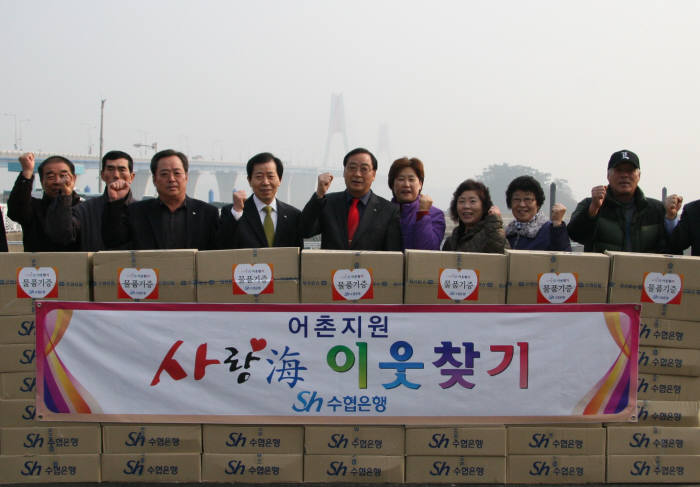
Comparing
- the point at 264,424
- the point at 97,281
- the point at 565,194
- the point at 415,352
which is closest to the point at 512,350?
the point at 415,352

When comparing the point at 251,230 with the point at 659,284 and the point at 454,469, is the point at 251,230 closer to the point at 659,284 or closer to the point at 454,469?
the point at 454,469

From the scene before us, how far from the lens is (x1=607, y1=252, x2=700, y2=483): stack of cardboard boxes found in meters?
3.42

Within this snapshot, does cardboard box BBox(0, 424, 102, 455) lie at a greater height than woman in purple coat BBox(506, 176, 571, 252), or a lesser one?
lesser

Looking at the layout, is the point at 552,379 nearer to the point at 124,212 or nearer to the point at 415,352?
the point at 415,352

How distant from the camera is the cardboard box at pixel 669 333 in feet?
11.3

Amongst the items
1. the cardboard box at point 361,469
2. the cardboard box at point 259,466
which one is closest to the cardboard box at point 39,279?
the cardboard box at point 259,466

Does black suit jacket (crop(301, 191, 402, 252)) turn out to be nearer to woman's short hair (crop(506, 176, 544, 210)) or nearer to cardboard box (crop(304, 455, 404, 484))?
woman's short hair (crop(506, 176, 544, 210))

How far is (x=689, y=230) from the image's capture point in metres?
4.22

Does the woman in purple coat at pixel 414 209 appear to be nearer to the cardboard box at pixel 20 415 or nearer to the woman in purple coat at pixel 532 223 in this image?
the woman in purple coat at pixel 532 223

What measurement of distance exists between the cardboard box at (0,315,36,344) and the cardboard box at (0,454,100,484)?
647 mm

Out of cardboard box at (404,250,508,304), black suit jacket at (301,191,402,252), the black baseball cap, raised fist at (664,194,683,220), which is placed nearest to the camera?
cardboard box at (404,250,508,304)

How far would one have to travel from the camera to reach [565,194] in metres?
105

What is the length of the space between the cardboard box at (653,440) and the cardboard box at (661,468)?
0.03m

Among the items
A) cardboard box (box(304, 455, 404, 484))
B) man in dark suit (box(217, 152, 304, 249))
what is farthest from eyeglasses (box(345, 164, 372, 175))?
cardboard box (box(304, 455, 404, 484))
